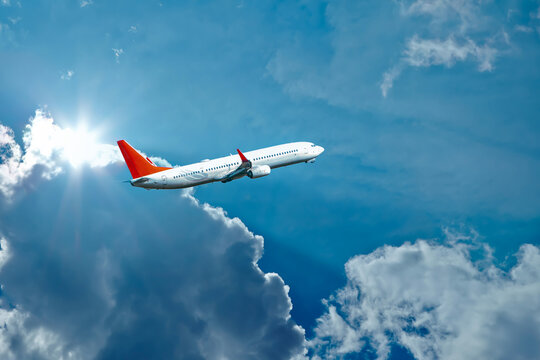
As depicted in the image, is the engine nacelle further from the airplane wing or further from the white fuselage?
the airplane wing

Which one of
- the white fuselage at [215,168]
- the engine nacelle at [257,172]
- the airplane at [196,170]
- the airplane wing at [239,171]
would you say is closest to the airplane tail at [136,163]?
the airplane at [196,170]

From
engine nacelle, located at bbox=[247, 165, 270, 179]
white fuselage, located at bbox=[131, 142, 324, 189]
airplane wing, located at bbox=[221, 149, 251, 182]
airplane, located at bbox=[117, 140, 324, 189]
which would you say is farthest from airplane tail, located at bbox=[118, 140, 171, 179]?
engine nacelle, located at bbox=[247, 165, 270, 179]

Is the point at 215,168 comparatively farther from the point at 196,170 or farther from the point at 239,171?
the point at 239,171

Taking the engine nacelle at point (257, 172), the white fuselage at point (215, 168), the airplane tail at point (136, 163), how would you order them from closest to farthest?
the white fuselage at point (215, 168), the airplane tail at point (136, 163), the engine nacelle at point (257, 172)

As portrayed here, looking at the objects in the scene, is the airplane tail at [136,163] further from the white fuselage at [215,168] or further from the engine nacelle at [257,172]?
the engine nacelle at [257,172]

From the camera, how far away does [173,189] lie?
127 metres

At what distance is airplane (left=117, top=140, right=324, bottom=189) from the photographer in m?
124

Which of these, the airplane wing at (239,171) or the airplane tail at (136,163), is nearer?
the airplane wing at (239,171)

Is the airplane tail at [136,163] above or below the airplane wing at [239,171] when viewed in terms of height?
below

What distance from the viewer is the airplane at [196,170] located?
124 m

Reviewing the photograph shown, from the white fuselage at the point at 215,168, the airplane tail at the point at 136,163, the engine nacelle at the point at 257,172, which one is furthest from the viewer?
the engine nacelle at the point at 257,172

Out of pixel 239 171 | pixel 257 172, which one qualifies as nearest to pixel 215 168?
pixel 239 171

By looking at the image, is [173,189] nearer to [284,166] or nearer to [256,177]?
[256,177]

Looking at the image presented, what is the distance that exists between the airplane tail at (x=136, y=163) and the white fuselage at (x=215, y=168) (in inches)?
89.1
